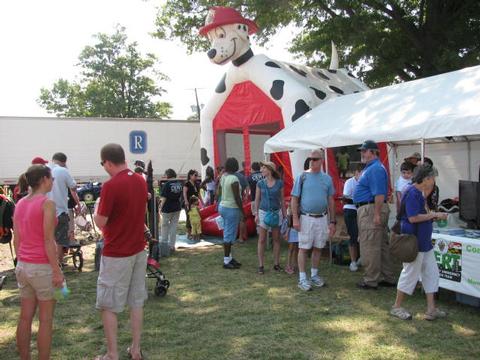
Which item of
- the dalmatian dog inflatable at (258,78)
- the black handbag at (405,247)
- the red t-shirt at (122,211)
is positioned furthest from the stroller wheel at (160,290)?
the dalmatian dog inflatable at (258,78)

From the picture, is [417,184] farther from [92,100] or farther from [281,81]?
[92,100]

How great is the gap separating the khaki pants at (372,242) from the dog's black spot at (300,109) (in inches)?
165

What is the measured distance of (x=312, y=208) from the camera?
18.0 feet

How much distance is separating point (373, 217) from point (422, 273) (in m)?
1.15

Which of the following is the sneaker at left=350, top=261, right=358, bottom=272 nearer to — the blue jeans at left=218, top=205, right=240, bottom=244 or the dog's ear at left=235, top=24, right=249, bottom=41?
the blue jeans at left=218, top=205, right=240, bottom=244

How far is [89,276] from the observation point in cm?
665

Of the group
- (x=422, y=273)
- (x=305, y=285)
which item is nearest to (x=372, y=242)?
(x=305, y=285)

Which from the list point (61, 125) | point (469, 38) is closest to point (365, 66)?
point (469, 38)

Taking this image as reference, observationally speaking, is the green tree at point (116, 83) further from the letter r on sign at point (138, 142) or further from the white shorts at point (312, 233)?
the white shorts at point (312, 233)

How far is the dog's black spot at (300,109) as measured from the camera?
9.42 metres

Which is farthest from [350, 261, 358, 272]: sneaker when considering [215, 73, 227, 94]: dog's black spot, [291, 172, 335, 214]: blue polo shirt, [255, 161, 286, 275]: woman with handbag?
[215, 73, 227, 94]: dog's black spot

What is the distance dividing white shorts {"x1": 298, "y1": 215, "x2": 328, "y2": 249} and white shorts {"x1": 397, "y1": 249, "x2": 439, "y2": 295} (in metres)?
1.31

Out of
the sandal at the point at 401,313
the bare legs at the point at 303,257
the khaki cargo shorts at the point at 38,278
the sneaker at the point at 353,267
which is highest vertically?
the khaki cargo shorts at the point at 38,278

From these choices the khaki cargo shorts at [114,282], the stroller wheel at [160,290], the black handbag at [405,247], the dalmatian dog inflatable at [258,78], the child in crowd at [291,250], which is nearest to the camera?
the khaki cargo shorts at [114,282]
